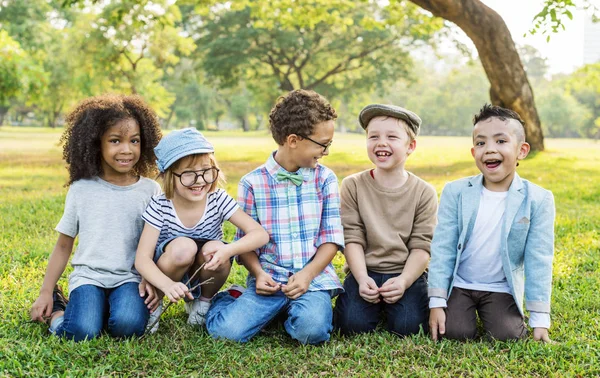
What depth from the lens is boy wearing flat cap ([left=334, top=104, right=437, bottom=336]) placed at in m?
3.27

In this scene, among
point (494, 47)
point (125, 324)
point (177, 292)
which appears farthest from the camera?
point (494, 47)

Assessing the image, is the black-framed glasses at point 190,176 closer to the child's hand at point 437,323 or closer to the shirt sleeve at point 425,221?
the shirt sleeve at point 425,221

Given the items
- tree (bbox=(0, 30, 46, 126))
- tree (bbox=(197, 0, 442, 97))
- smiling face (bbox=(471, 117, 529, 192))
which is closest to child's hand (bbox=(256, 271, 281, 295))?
smiling face (bbox=(471, 117, 529, 192))

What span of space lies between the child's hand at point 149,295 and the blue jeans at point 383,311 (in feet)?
3.29

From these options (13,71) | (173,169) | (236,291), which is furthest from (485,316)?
(13,71)

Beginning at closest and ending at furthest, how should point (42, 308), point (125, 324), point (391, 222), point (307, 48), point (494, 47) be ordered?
point (125, 324)
point (42, 308)
point (391, 222)
point (494, 47)
point (307, 48)

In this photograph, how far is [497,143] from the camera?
10.2 ft

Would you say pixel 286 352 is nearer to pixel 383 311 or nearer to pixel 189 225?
pixel 383 311

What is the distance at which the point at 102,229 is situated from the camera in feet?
10.7

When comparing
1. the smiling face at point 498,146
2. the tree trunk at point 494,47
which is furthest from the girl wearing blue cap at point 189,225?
the tree trunk at point 494,47

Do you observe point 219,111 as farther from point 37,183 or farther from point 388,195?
point 388,195

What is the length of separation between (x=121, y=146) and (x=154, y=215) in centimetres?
45

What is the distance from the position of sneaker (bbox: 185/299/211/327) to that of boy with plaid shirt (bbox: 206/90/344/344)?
0.22ft

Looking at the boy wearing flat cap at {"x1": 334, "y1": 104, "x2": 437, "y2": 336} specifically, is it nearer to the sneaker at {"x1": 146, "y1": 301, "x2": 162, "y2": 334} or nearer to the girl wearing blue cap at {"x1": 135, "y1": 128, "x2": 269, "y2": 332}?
the girl wearing blue cap at {"x1": 135, "y1": 128, "x2": 269, "y2": 332}
